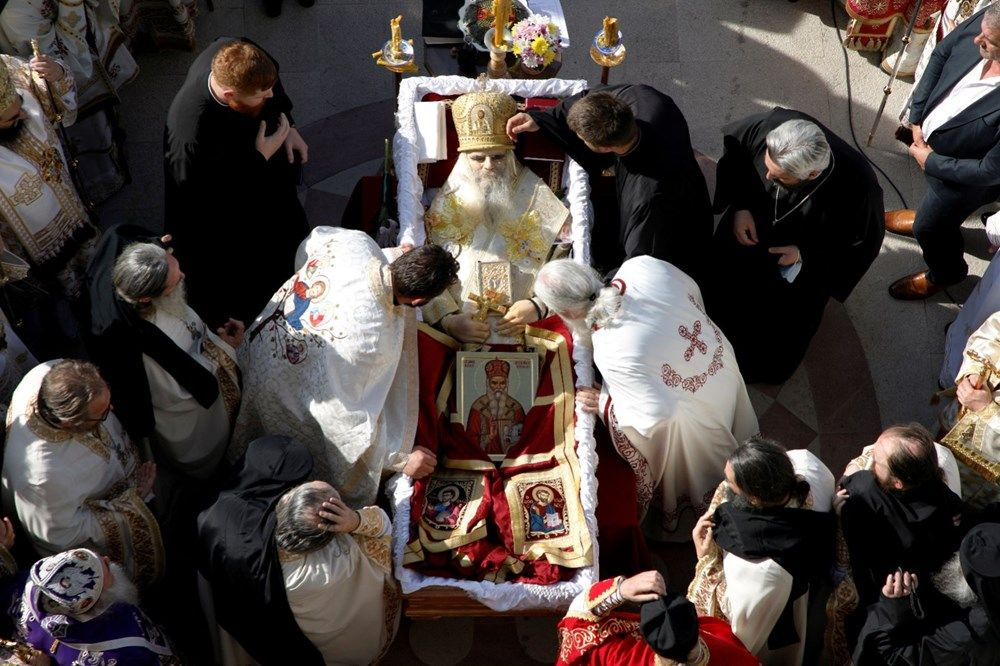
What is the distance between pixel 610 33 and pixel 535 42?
0.53 meters

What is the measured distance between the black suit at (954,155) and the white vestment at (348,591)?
3768 mm

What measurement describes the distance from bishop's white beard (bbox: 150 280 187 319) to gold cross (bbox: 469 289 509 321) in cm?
150

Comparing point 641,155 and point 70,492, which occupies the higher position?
point 641,155

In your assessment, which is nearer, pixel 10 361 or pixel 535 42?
pixel 10 361

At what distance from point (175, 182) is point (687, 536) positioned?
3448 millimetres

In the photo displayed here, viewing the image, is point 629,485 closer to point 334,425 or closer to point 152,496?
point 334,425

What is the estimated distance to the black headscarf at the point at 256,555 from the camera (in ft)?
13.5

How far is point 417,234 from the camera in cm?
562

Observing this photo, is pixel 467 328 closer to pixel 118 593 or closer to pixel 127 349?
pixel 127 349

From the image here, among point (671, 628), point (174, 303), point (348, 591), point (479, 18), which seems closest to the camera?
point (671, 628)

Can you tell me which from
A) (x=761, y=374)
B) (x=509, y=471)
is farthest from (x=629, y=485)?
(x=761, y=374)

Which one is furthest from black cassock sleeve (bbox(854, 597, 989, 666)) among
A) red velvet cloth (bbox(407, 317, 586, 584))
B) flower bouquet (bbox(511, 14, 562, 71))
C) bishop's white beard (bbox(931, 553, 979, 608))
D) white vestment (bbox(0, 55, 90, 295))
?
white vestment (bbox(0, 55, 90, 295))

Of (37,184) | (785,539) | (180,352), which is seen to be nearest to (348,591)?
(180,352)

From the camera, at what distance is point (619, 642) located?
403 centimetres
